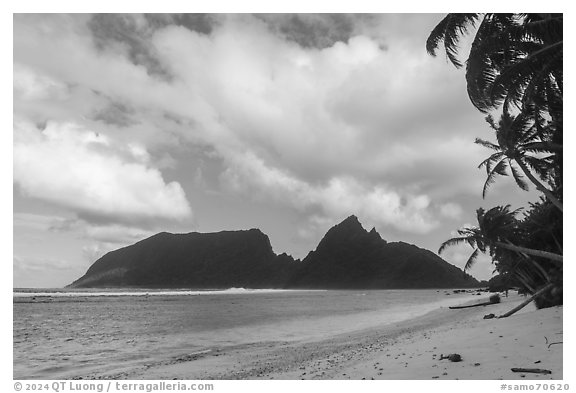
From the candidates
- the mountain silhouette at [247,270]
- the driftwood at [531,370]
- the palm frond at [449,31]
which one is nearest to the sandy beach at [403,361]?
the driftwood at [531,370]

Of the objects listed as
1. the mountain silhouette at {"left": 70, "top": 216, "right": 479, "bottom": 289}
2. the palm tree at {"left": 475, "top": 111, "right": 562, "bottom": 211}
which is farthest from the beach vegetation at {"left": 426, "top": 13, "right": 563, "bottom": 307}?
the mountain silhouette at {"left": 70, "top": 216, "right": 479, "bottom": 289}

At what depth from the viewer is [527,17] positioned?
1098 cm

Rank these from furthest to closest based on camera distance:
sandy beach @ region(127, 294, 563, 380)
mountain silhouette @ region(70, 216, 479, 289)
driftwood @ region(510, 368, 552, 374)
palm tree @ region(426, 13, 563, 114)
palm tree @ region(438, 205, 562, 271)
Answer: mountain silhouette @ region(70, 216, 479, 289) < palm tree @ region(438, 205, 562, 271) < palm tree @ region(426, 13, 563, 114) < sandy beach @ region(127, 294, 563, 380) < driftwood @ region(510, 368, 552, 374)

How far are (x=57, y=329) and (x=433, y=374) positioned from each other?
29.0 meters

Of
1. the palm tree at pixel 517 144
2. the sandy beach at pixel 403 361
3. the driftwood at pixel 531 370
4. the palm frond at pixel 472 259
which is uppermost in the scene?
the palm tree at pixel 517 144

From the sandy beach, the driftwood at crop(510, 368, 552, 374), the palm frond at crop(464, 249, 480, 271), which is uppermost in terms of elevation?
the palm frond at crop(464, 249, 480, 271)

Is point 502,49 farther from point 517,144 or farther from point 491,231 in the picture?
point 491,231

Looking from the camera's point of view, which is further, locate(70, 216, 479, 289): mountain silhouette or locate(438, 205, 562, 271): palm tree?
locate(70, 216, 479, 289): mountain silhouette

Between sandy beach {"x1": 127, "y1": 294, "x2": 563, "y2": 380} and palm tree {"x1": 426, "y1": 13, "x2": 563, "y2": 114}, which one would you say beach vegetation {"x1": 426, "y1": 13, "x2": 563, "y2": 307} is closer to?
palm tree {"x1": 426, "y1": 13, "x2": 563, "y2": 114}

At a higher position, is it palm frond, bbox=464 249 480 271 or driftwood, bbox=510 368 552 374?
palm frond, bbox=464 249 480 271

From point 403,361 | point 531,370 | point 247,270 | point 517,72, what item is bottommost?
point 403,361

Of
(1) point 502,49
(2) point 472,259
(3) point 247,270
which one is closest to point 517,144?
(1) point 502,49

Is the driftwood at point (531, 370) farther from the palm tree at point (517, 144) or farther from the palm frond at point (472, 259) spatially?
the palm frond at point (472, 259)
